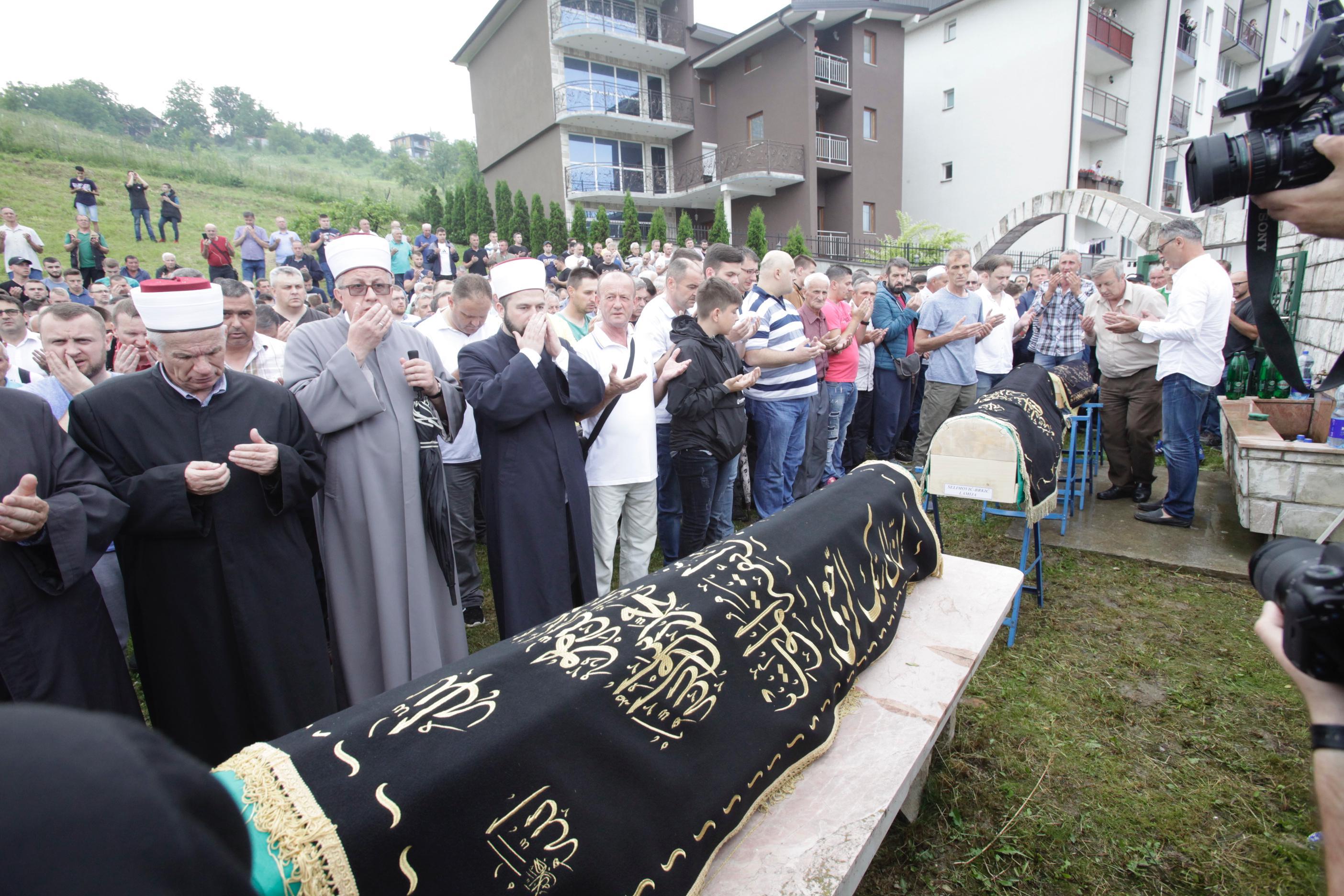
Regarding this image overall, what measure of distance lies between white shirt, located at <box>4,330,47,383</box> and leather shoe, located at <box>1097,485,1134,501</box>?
8605mm

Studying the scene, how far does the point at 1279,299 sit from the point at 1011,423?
681 centimetres

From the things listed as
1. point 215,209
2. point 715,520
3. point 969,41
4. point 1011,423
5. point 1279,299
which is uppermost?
point 969,41

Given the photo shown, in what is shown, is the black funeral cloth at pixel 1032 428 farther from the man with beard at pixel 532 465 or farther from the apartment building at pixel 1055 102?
the apartment building at pixel 1055 102

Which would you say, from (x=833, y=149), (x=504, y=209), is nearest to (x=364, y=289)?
(x=504, y=209)

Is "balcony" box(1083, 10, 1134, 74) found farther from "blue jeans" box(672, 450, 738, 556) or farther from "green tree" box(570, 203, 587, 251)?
"blue jeans" box(672, 450, 738, 556)

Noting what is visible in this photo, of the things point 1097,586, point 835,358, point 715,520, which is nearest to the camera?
point 1097,586

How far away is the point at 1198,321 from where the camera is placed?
4578 millimetres

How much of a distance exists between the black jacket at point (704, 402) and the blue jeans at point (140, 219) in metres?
19.3

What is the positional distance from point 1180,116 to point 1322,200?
32.1m

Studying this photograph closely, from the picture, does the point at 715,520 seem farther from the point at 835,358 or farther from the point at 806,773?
the point at 806,773

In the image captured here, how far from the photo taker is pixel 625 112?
76.6ft

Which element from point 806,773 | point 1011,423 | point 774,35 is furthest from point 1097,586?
point 774,35

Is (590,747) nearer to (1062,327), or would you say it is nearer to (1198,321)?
(1198,321)

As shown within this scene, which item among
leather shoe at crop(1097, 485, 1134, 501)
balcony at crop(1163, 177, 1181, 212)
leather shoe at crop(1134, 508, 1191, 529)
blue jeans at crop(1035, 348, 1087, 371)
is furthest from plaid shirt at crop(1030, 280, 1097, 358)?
balcony at crop(1163, 177, 1181, 212)
